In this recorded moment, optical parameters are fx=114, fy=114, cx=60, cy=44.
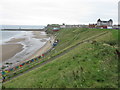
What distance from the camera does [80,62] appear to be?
19094 millimetres

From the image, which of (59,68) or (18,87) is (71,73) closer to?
(59,68)

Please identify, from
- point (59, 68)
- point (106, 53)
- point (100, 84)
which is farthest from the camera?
point (106, 53)

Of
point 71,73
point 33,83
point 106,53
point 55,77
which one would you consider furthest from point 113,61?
point 33,83

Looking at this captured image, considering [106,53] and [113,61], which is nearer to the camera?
[113,61]

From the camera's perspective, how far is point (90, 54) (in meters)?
21.8

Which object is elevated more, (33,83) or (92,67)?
(92,67)

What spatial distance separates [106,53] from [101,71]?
6007 mm

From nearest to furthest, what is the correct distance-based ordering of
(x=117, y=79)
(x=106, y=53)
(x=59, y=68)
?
(x=117, y=79) < (x=59, y=68) < (x=106, y=53)

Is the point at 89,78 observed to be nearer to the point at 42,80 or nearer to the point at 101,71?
the point at 101,71

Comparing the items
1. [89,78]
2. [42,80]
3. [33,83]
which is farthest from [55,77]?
[89,78]

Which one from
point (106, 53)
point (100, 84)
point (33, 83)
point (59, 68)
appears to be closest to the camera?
point (100, 84)

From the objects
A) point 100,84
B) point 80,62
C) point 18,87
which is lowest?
point 18,87

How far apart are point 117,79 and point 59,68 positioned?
8412mm

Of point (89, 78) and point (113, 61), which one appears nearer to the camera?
point (89, 78)
